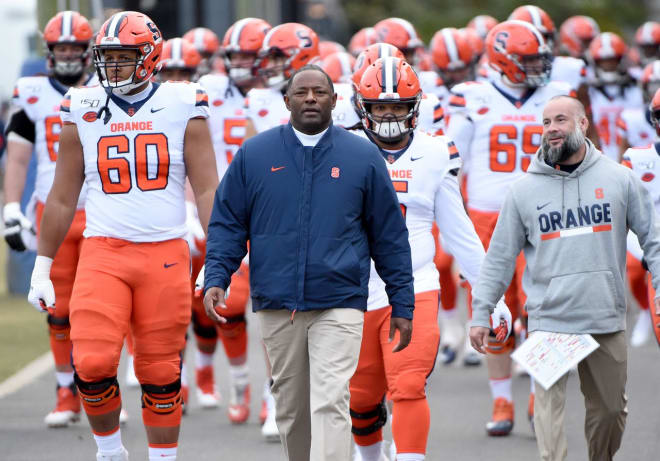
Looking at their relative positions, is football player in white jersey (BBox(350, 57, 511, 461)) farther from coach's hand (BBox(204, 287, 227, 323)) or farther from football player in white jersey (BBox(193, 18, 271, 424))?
football player in white jersey (BBox(193, 18, 271, 424))

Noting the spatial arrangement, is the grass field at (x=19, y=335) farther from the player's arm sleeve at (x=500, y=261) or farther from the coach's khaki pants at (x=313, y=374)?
the player's arm sleeve at (x=500, y=261)

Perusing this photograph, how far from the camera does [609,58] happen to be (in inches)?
564

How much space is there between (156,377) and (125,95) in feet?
4.61

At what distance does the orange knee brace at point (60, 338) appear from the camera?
9.25 meters

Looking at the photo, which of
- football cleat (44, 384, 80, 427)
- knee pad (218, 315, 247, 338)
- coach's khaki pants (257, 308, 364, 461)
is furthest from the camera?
knee pad (218, 315, 247, 338)

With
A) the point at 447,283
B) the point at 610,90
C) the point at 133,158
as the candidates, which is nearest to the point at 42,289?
the point at 133,158

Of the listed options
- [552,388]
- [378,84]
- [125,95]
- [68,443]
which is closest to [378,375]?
[552,388]

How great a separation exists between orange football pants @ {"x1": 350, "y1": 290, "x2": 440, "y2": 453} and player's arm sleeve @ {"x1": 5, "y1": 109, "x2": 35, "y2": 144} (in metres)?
3.23

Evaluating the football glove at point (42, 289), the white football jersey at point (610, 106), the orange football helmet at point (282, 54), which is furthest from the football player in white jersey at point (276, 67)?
the white football jersey at point (610, 106)

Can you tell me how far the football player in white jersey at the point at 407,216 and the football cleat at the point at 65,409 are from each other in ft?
8.90

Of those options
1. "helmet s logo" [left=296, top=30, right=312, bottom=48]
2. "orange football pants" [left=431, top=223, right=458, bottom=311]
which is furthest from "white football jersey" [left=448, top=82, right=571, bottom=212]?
"orange football pants" [left=431, top=223, right=458, bottom=311]

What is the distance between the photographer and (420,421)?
6.85m

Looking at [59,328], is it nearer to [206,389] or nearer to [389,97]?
[206,389]

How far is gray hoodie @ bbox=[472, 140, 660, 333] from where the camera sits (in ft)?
21.6
